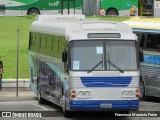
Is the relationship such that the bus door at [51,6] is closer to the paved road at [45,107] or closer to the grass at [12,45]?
the grass at [12,45]

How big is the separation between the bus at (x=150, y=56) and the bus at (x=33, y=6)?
33.4 metres

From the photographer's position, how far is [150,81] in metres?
23.6

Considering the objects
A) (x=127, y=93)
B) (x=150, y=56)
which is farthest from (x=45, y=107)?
(x=127, y=93)

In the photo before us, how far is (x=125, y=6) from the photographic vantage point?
59.0 meters

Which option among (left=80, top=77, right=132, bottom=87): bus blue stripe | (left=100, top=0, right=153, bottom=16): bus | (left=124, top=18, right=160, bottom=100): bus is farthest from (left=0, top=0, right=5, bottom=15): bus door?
(left=80, top=77, right=132, bottom=87): bus blue stripe

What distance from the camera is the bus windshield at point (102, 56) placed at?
18.6 m

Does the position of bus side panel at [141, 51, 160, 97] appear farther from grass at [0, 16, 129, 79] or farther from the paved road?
grass at [0, 16, 129, 79]

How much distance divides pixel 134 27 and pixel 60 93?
5356 millimetres

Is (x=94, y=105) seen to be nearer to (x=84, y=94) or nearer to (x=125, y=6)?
(x=84, y=94)

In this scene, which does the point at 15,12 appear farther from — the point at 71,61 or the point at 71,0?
the point at 71,61

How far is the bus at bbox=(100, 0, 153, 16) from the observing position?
58.9m

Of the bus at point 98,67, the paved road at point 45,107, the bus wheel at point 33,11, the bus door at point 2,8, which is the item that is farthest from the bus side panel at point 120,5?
the bus at point 98,67

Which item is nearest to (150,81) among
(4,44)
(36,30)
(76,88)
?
(36,30)

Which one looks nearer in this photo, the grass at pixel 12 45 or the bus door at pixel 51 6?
the grass at pixel 12 45
